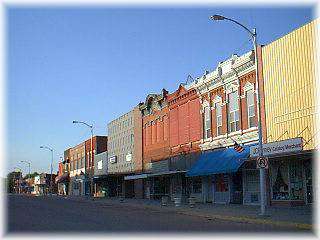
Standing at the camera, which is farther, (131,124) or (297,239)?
(131,124)

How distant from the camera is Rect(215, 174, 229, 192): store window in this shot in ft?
114

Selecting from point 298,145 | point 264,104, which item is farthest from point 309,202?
point 264,104

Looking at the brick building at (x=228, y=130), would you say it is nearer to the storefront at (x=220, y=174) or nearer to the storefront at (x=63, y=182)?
the storefront at (x=220, y=174)

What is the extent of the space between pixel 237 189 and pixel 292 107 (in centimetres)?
895

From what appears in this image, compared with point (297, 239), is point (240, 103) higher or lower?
Answer: higher

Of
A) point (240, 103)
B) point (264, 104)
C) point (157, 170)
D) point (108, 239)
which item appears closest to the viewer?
point (108, 239)

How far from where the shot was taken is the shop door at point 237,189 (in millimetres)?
33438

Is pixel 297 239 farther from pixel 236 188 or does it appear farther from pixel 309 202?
pixel 236 188

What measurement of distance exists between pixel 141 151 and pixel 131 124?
4.98 metres

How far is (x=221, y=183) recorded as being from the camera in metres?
35.5

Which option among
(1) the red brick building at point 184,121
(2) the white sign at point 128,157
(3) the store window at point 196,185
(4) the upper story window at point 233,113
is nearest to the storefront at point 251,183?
(4) the upper story window at point 233,113

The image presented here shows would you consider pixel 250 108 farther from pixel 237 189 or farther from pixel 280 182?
pixel 237 189

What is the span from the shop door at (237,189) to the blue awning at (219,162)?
175 centimetres

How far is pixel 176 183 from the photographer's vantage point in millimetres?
43938
